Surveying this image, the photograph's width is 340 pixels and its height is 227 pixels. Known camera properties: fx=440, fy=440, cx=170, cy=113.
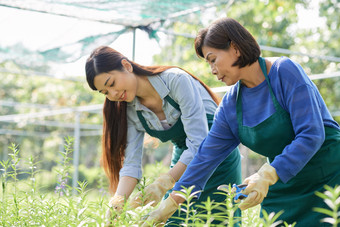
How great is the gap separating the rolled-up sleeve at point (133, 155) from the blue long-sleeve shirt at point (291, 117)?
1.79 ft

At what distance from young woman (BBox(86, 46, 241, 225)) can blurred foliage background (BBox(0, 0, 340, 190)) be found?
15.5 inches

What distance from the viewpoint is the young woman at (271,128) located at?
1558 mm

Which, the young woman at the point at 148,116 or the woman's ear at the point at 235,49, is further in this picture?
the young woman at the point at 148,116

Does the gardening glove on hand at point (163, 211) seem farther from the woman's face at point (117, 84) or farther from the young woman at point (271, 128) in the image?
the woman's face at point (117, 84)

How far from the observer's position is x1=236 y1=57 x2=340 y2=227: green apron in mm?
1691

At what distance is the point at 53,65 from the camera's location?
196 inches

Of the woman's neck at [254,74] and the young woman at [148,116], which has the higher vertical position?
the woman's neck at [254,74]

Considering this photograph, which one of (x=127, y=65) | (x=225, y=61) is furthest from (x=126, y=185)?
(x=225, y=61)

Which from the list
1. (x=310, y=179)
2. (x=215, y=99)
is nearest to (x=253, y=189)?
(x=310, y=179)

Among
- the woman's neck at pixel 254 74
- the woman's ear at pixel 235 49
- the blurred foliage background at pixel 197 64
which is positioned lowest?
the blurred foliage background at pixel 197 64

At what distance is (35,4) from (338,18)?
7.32 metres

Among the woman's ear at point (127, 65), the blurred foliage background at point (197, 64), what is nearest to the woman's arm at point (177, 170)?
the woman's ear at point (127, 65)

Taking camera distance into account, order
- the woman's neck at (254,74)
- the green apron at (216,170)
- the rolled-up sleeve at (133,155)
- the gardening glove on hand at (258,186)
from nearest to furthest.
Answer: the gardening glove on hand at (258,186) < the woman's neck at (254,74) < the green apron at (216,170) < the rolled-up sleeve at (133,155)

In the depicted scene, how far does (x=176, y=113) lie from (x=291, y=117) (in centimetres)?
84
